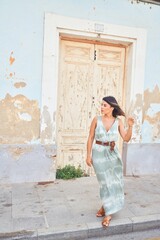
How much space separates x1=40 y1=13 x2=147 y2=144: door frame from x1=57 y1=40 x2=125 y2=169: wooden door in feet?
0.95

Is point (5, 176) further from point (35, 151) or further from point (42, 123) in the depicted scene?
point (42, 123)

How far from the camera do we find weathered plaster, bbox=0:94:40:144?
4.75 m

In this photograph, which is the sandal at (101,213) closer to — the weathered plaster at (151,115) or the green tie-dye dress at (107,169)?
the green tie-dye dress at (107,169)

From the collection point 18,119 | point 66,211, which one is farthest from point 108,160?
point 18,119

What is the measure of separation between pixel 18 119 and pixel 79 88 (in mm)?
1575

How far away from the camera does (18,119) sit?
15.9 feet

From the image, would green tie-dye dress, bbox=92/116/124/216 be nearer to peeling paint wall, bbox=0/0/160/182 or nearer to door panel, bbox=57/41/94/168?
peeling paint wall, bbox=0/0/160/182

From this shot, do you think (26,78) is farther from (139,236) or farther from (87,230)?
(139,236)

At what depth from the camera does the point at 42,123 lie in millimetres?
4992

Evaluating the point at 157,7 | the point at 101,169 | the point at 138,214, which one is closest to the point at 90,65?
the point at 157,7

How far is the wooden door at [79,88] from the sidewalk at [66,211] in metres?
0.90

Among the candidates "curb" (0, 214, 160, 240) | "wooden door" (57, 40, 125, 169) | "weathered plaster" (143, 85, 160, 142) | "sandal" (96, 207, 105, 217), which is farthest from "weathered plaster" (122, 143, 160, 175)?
"sandal" (96, 207, 105, 217)

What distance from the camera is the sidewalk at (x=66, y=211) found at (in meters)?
3.13

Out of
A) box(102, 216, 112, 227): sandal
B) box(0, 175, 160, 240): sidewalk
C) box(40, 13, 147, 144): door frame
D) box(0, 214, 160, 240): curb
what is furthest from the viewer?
box(40, 13, 147, 144): door frame
